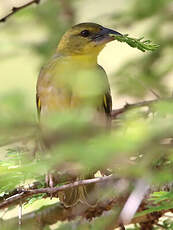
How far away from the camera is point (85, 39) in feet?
13.3

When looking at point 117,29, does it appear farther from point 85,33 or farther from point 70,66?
point 70,66

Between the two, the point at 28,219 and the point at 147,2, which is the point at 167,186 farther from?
the point at 147,2

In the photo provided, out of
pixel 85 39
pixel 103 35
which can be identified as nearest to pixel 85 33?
pixel 85 39

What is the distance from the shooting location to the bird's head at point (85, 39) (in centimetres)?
393

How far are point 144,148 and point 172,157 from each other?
13.6 inches

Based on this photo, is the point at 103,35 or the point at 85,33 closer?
the point at 103,35

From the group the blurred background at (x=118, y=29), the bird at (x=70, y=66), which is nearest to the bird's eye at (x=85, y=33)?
the bird at (x=70, y=66)

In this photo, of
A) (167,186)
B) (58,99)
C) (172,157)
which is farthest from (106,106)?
(172,157)

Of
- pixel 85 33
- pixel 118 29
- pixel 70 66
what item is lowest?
pixel 70 66

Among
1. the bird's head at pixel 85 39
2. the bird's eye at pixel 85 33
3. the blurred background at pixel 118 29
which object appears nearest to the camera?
the blurred background at pixel 118 29

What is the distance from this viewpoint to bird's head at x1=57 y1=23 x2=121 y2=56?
3926mm

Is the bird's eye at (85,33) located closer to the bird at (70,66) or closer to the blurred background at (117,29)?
the bird at (70,66)

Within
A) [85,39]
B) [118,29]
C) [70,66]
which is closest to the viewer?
[70,66]

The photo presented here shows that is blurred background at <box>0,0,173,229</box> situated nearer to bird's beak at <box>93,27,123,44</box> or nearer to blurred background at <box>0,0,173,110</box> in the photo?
blurred background at <box>0,0,173,110</box>
